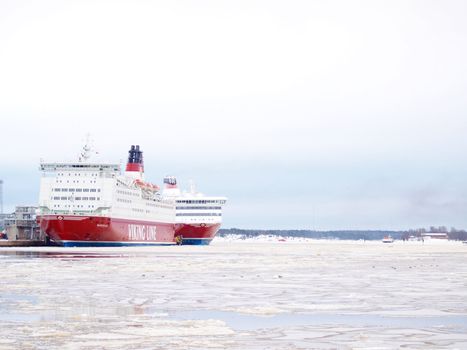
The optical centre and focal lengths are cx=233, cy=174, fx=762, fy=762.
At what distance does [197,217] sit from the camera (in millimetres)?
99625

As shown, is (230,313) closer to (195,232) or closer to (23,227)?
(23,227)

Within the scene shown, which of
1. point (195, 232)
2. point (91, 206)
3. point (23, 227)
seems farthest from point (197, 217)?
point (91, 206)

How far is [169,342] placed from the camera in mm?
10320

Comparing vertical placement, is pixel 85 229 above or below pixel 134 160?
below

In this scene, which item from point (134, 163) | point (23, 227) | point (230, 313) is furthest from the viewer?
point (134, 163)

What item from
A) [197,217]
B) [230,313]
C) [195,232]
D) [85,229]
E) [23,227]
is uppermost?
[197,217]

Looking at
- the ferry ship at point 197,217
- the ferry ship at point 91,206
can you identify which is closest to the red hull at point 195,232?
the ferry ship at point 197,217

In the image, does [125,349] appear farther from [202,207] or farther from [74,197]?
[202,207]

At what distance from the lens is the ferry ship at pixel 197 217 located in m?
98.8

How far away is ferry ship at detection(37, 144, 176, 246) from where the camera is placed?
67562mm

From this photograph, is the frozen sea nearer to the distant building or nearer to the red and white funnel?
the distant building

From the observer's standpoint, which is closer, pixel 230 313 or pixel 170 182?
pixel 230 313

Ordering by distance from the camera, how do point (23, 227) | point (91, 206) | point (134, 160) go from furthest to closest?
point (134, 160) → point (23, 227) → point (91, 206)

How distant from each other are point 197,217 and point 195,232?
2.03m
